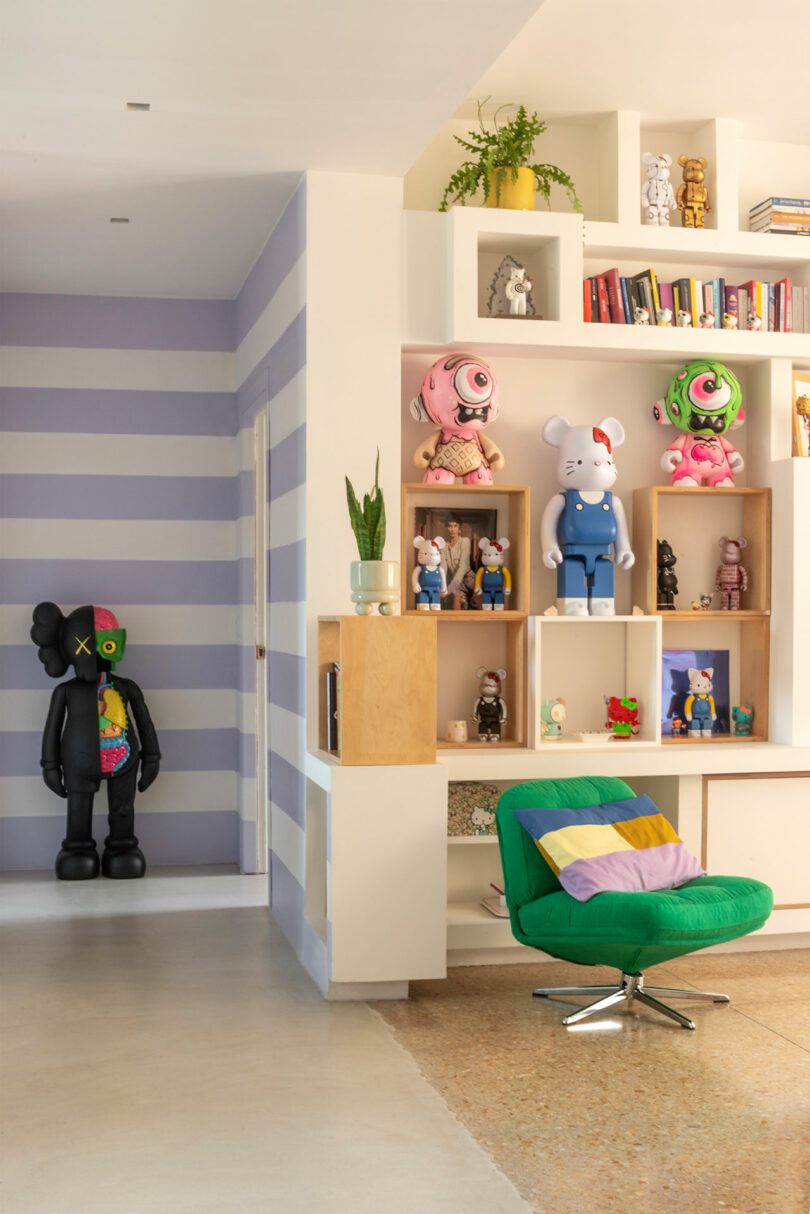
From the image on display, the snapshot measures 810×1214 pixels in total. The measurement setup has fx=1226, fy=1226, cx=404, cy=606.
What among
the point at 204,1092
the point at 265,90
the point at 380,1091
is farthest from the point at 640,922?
the point at 265,90

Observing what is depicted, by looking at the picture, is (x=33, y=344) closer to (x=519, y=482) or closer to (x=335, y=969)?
(x=519, y=482)

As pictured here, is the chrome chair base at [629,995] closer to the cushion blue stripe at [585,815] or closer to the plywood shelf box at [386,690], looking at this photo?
the cushion blue stripe at [585,815]

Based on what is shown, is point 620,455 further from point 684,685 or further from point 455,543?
point 684,685

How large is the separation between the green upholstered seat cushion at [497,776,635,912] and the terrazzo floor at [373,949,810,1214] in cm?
37

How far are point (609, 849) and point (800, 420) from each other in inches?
74.8

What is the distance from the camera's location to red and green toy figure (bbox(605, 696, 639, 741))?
435 cm

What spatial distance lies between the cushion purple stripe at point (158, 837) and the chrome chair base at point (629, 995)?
88.5 inches

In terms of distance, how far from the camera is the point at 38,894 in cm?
495

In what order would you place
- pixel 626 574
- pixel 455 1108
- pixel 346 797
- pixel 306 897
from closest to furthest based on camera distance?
pixel 455 1108 → pixel 346 797 → pixel 306 897 → pixel 626 574

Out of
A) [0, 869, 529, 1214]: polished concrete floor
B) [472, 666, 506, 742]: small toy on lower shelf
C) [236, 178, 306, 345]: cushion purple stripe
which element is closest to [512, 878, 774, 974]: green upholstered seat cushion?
[0, 869, 529, 1214]: polished concrete floor

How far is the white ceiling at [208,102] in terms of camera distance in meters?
2.90

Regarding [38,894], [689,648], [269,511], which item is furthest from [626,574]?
[38,894]

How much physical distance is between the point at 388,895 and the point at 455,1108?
2.76 ft

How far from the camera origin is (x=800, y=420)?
4.51 metres
